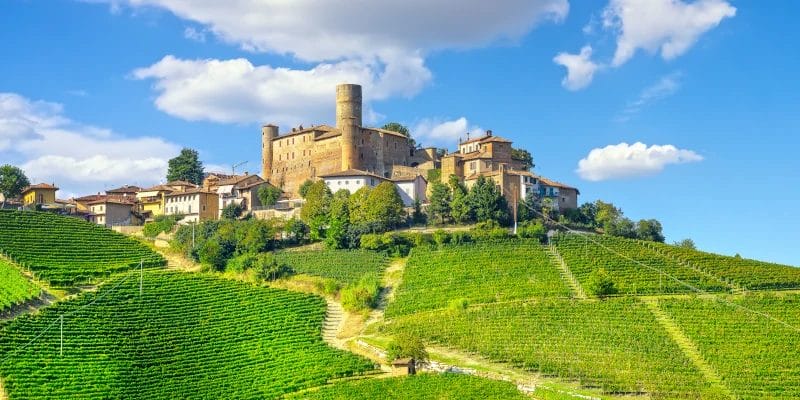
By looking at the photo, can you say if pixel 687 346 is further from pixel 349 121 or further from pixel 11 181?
pixel 11 181

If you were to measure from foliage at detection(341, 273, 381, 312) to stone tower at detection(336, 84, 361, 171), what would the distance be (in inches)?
758

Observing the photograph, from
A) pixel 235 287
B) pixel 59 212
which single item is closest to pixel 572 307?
pixel 235 287

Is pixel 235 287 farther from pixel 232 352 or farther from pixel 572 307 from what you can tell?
pixel 572 307

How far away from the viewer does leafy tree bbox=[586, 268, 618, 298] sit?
50.1 m

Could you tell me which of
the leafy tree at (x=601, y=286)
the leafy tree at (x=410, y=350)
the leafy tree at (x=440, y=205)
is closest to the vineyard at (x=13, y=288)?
the leafy tree at (x=410, y=350)

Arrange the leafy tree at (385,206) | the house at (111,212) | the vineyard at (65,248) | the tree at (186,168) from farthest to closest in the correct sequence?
the tree at (186,168) < the house at (111,212) < the leafy tree at (385,206) < the vineyard at (65,248)

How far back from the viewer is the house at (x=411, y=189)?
224ft

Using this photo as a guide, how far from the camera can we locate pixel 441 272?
54.2 m

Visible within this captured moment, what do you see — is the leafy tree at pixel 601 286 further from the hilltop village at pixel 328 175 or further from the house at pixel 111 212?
the house at pixel 111 212

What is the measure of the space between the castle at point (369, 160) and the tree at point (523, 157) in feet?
3.89

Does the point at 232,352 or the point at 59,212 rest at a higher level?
the point at 59,212

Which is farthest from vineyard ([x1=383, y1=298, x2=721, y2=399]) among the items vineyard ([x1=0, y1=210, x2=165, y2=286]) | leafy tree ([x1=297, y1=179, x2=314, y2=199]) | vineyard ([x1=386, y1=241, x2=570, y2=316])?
leafy tree ([x1=297, y1=179, x2=314, y2=199])

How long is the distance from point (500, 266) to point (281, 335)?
43.6 ft

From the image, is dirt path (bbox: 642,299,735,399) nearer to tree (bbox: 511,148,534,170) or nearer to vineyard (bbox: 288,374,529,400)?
vineyard (bbox: 288,374,529,400)
